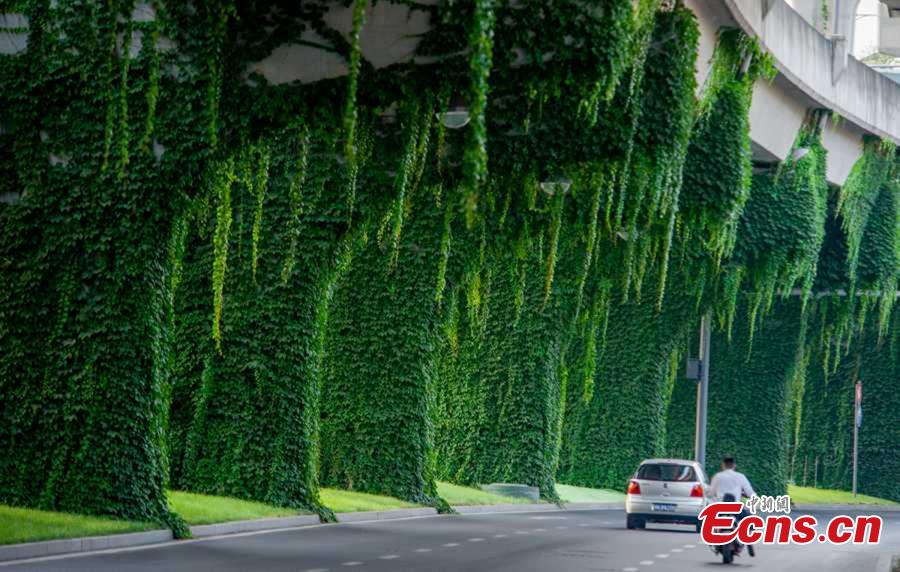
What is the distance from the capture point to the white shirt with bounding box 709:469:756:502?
77.3 ft

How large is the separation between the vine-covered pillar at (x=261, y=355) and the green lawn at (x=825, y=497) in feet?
100

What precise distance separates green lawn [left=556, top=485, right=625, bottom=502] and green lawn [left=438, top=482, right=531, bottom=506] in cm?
359

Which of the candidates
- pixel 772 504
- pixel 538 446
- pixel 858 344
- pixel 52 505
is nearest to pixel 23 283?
pixel 52 505

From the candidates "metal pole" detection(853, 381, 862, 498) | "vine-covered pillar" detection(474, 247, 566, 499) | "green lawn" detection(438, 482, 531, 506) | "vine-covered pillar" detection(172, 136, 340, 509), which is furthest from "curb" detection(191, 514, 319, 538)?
"metal pole" detection(853, 381, 862, 498)

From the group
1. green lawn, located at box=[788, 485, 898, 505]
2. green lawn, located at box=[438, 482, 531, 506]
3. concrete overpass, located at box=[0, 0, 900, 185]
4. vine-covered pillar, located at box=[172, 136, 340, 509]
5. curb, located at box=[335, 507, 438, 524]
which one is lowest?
curb, located at box=[335, 507, 438, 524]

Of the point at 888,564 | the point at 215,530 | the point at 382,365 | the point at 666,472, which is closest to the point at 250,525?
the point at 215,530

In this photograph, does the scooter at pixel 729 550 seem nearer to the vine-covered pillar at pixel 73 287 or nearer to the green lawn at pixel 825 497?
the vine-covered pillar at pixel 73 287

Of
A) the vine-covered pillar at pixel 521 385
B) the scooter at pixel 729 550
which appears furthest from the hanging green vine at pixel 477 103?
the vine-covered pillar at pixel 521 385

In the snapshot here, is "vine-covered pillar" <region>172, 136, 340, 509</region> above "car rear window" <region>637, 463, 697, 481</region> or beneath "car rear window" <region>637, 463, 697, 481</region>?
above

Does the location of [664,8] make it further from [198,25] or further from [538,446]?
[538,446]

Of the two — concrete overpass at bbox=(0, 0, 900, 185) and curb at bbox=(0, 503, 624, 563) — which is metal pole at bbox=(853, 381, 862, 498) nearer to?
concrete overpass at bbox=(0, 0, 900, 185)

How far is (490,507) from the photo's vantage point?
38500mm

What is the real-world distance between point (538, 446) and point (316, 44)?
22.6 metres

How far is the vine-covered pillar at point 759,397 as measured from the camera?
52562 mm
